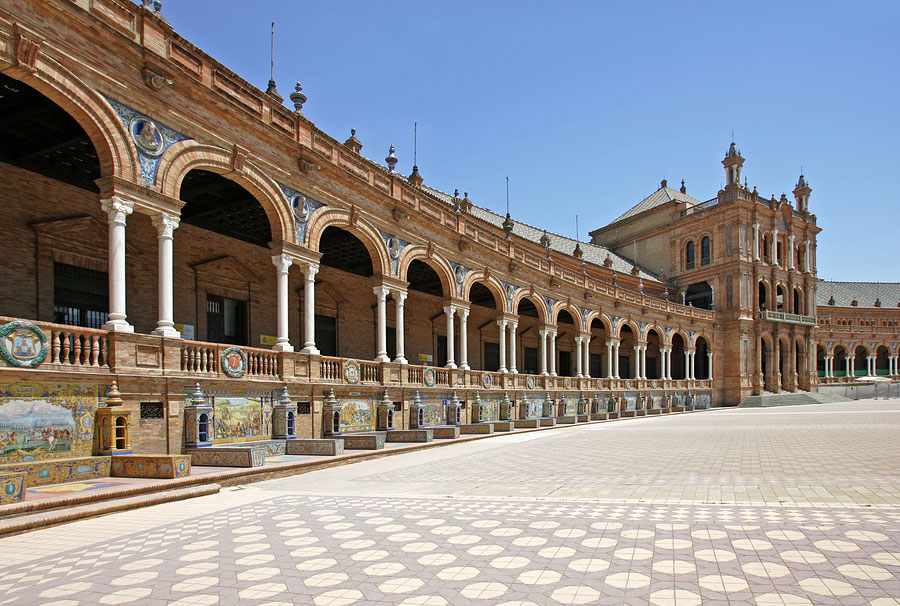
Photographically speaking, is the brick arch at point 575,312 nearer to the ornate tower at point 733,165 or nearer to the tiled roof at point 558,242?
the tiled roof at point 558,242

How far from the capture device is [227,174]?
48.5 feet

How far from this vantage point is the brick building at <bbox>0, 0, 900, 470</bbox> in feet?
37.2

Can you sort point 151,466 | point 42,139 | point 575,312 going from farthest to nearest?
point 575,312
point 42,139
point 151,466

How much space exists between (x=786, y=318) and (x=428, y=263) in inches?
1739

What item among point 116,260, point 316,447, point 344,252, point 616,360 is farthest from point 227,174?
point 616,360

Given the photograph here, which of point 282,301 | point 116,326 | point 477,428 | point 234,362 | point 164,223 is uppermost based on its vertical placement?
point 164,223

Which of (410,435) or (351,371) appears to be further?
(351,371)

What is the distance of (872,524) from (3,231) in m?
→ 16.4

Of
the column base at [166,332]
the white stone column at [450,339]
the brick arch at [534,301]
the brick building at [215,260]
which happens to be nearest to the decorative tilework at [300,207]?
the brick building at [215,260]

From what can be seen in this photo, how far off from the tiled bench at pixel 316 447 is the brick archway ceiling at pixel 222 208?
22.4 feet

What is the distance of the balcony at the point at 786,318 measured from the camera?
53250mm

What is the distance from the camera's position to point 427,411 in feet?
70.9

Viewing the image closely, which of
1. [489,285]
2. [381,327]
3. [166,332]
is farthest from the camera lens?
[489,285]

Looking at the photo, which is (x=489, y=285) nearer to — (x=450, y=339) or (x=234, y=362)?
(x=450, y=339)
